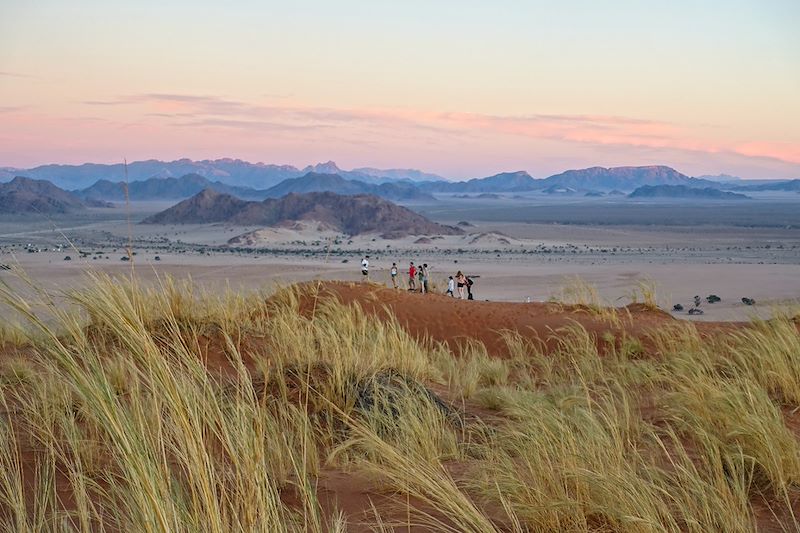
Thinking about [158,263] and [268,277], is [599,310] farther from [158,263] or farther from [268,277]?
[158,263]

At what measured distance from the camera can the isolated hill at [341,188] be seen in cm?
15850

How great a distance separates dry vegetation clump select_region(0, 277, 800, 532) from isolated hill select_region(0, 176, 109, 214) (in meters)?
81.7

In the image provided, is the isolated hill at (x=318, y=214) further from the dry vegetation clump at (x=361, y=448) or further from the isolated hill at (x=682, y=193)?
the isolated hill at (x=682, y=193)

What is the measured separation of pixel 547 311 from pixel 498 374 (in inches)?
273

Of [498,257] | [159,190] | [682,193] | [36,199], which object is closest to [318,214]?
[36,199]

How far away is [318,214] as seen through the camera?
3000 inches

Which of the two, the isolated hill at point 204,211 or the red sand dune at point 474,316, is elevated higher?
the isolated hill at point 204,211

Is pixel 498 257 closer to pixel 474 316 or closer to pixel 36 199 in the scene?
pixel 474 316

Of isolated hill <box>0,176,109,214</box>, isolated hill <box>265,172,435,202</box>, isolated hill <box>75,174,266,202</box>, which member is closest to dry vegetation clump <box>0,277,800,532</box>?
isolated hill <box>0,176,109,214</box>

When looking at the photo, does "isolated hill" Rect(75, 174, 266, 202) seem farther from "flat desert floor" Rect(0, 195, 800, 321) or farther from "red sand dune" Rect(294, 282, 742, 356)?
"red sand dune" Rect(294, 282, 742, 356)

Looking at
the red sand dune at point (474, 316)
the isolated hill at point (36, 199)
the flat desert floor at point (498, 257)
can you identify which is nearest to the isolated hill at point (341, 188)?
the isolated hill at point (36, 199)

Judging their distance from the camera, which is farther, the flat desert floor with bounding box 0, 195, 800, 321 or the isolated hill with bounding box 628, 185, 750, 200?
the isolated hill with bounding box 628, 185, 750, 200

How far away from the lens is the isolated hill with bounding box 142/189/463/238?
69625mm

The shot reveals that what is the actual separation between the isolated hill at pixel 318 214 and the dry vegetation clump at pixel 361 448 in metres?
57.8
